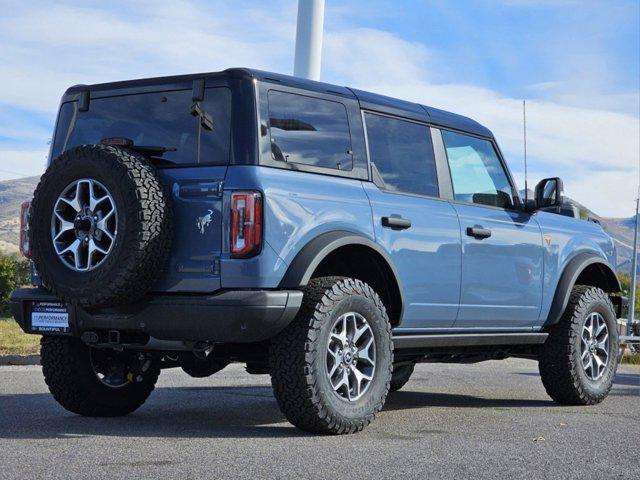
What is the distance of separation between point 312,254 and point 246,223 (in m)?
0.45

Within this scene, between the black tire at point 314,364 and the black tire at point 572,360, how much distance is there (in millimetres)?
2547

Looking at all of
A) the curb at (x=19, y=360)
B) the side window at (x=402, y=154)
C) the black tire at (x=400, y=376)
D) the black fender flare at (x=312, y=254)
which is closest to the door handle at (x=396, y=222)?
the side window at (x=402, y=154)

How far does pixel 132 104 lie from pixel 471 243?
8.09 feet

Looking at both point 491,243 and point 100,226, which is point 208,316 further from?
point 491,243

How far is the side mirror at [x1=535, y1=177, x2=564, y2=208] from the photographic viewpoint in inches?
317

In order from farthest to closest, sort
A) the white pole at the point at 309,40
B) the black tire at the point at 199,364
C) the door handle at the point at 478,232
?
the white pole at the point at 309,40 < the door handle at the point at 478,232 < the black tire at the point at 199,364

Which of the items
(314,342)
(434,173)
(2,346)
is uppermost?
(434,173)

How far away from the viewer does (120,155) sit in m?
5.80

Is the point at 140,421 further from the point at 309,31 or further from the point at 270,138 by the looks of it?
the point at 309,31

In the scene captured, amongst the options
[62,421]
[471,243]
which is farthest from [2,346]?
[471,243]

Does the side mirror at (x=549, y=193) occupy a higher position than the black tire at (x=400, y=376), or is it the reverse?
the side mirror at (x=549, y=193)

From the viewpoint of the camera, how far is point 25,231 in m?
6.43

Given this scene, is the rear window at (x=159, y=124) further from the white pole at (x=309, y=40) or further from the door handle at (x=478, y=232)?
the white pole at (x=309, y=40)

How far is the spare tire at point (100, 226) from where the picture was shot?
223 inches
